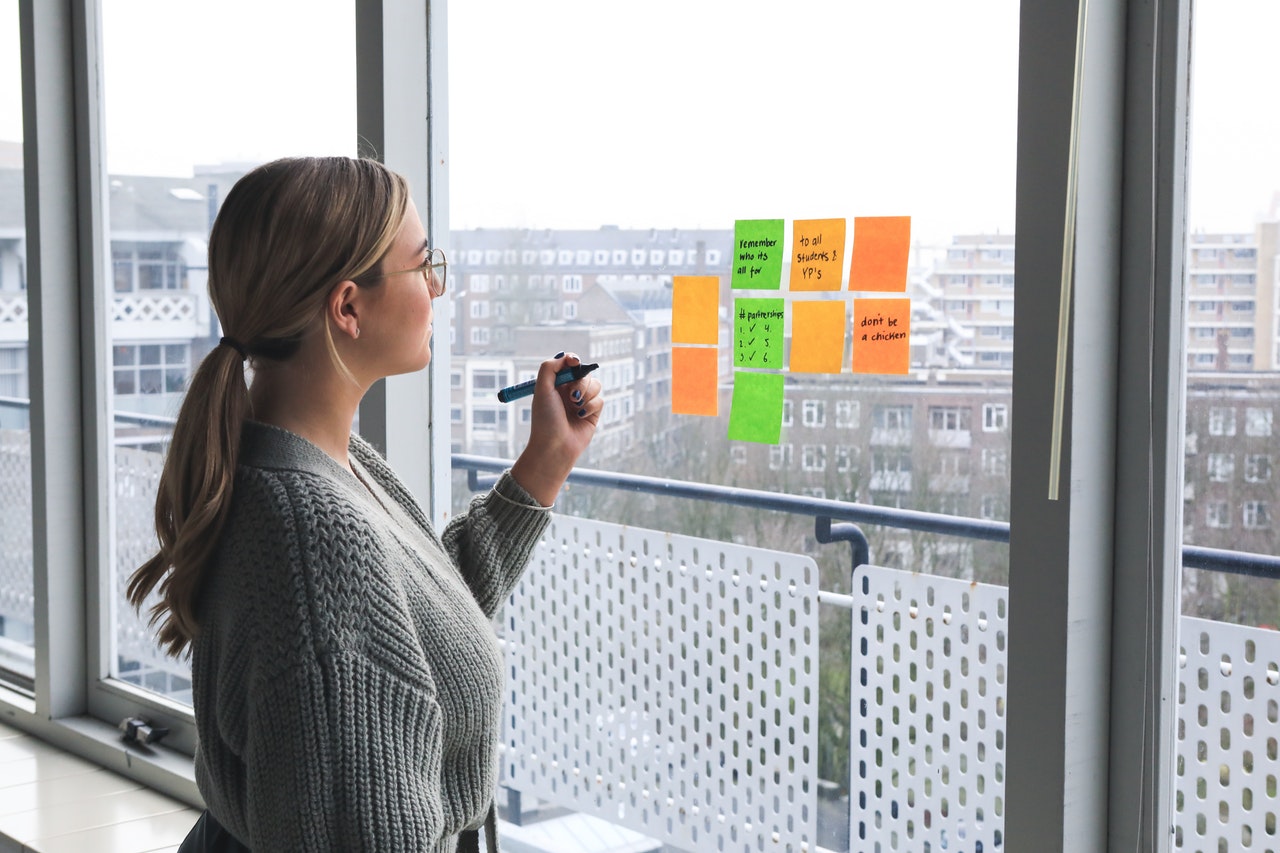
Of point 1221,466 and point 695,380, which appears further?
point 695,380

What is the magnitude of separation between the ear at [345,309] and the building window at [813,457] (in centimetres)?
Result: 70

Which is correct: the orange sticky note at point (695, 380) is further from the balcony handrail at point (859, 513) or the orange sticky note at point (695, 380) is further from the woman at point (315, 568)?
the woman at point (315, 568)

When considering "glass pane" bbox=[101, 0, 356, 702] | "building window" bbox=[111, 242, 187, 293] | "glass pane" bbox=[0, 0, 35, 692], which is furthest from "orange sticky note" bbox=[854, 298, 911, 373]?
"glass pane" bbox=[0, 0, 35, 692]

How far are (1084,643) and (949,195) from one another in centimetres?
57

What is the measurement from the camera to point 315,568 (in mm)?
986

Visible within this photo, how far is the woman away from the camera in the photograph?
97 cm

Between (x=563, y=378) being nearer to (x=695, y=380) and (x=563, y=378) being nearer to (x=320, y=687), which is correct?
(x=695, y=380)

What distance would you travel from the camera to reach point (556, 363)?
144 centimetres

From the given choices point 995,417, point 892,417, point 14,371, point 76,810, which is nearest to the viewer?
point 995,417

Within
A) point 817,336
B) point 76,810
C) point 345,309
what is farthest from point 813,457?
point 76,810

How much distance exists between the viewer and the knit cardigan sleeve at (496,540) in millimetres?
1430

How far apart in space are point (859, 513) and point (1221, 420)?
0.52m

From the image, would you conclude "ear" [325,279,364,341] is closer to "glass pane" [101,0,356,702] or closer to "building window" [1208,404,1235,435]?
"building window" [1208,404,1235,435]

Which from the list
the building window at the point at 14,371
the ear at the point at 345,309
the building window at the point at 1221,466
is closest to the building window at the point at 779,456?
the building window at the point at 1221,466
